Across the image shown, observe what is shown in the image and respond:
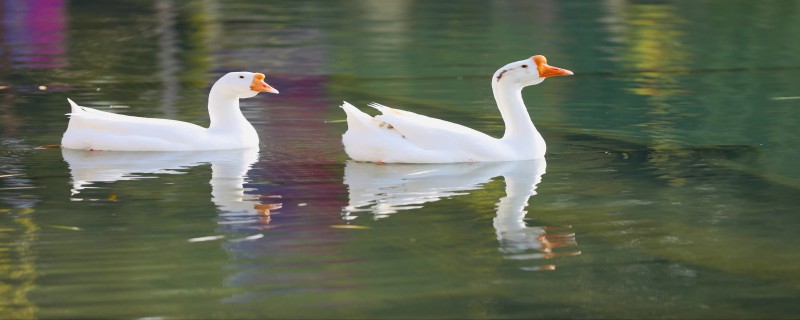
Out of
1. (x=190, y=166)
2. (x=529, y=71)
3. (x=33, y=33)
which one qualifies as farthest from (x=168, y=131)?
(x=33, y=33)

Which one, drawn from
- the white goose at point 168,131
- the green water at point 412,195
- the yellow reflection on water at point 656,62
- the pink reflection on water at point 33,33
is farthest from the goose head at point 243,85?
the pink reflection on water at point 33,33

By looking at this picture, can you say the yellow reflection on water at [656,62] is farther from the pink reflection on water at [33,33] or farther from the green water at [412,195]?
the pink reflection on water at [33,33]

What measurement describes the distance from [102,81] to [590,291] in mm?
10311

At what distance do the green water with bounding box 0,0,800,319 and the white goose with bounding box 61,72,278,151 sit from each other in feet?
0.48

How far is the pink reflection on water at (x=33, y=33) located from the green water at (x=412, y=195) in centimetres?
15

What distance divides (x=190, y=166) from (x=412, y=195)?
2.08 meters

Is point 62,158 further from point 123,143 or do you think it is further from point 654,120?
point 654,120

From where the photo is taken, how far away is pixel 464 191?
10578mm

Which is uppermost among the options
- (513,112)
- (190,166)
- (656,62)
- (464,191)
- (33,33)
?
(513,112)

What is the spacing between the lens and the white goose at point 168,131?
1224cm

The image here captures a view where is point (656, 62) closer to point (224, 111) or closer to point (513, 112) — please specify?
point (513, 112)

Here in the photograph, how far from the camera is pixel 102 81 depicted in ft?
56.1

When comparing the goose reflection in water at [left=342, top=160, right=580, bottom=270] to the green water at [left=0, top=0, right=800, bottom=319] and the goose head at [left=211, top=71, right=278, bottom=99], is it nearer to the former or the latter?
the green water at [left=0, top=0, right=800, bottom=319]

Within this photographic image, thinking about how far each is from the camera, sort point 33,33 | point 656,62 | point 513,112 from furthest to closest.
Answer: point 33,33 → point 656,62 → point 513,112
